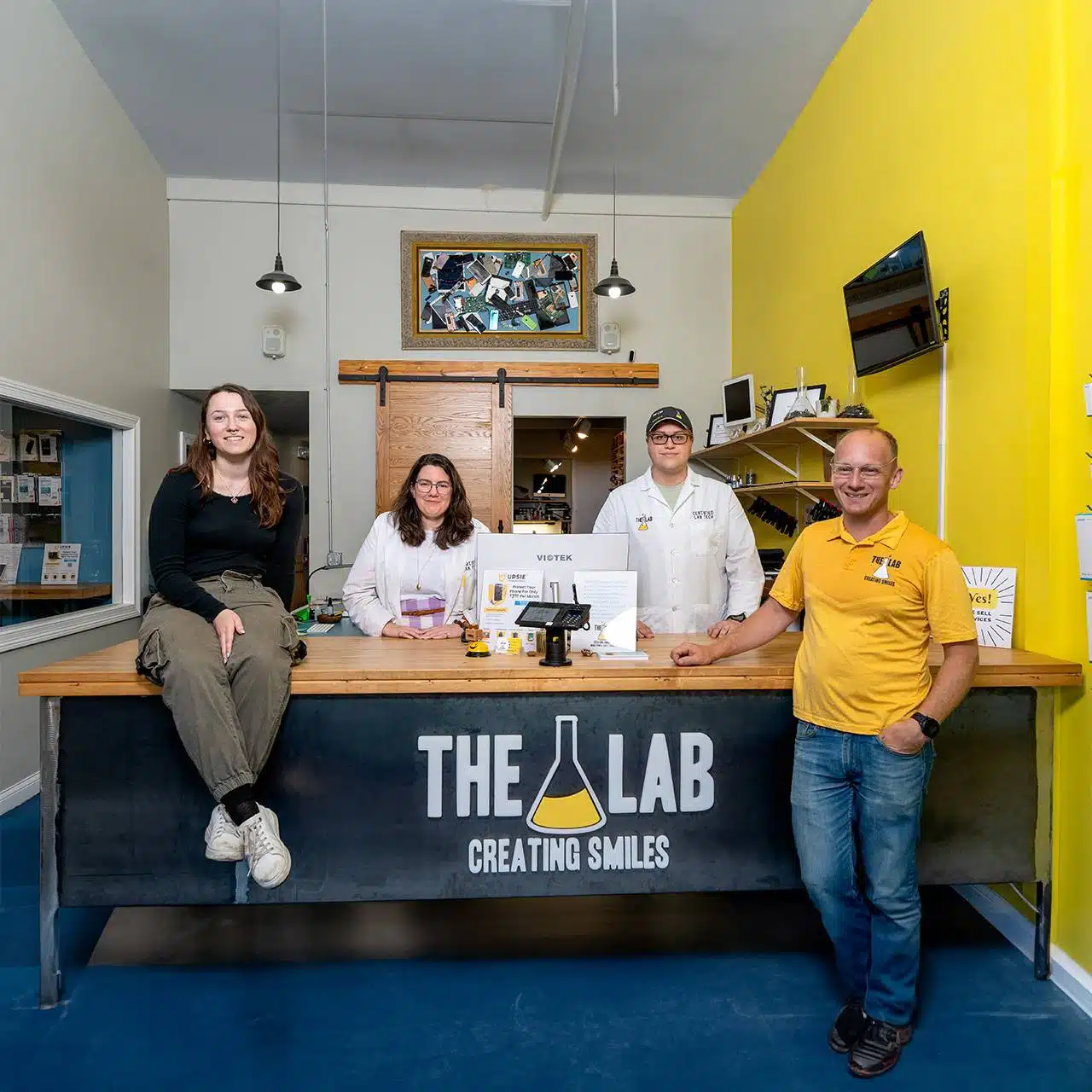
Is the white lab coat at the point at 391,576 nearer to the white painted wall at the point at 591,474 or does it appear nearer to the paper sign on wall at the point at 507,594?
the paper sign on wall at the point at 507,594

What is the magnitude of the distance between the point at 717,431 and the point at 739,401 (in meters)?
0.45

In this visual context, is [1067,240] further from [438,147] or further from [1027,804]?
[438,147]

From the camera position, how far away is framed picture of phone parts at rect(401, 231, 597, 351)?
18.2 feet

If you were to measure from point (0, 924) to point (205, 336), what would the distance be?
416cm

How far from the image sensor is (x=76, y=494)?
13.8 feet

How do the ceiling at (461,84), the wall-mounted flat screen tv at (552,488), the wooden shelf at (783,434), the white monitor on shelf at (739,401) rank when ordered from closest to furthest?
the wooden shelf at (783,434) → the ceiling at (461,84) → the white monitor on shelf at (739,401) → the wall-mounted flat screen tv at (552,488)

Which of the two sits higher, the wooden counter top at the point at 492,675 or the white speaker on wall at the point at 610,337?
the white speaker on wall at the point at 610,337

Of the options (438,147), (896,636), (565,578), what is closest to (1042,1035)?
(896,636)

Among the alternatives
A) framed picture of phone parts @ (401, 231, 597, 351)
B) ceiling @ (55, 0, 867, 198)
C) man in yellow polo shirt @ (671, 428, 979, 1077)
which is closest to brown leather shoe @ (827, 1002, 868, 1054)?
man in yellow polo shirt @ (671, 428, 979, 1077)

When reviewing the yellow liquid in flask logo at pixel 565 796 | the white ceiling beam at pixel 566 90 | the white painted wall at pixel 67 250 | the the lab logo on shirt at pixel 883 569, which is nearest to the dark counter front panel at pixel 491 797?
the yellow liquid in flask logo at pixel 565 796

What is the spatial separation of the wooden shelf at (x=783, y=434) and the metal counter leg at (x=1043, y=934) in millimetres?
2043

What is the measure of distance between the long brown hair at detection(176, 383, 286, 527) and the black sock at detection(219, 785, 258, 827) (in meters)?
0.75

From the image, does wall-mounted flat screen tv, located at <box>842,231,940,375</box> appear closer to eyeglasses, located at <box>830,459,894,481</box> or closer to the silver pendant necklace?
eyeglasses, located at <box>830,459,894,481</box>

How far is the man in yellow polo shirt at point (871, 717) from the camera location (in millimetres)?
1756
